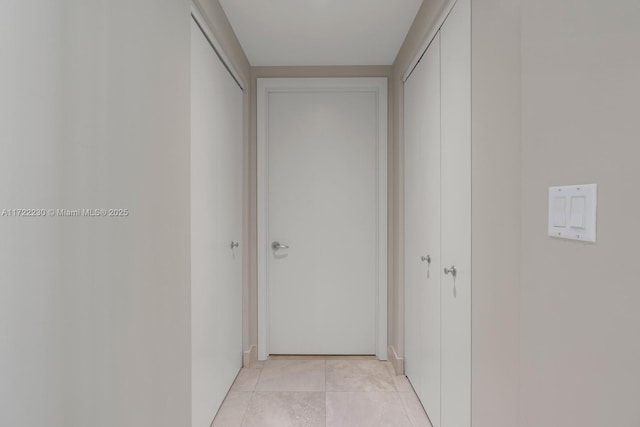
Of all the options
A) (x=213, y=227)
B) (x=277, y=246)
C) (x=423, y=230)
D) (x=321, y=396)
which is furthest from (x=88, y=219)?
Result: (x=277, y=246)

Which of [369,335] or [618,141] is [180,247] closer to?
[618,141]

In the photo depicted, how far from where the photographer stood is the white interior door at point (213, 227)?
1679 millimetres

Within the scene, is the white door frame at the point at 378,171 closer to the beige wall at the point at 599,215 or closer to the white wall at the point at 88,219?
the white wall at the point at 88,219

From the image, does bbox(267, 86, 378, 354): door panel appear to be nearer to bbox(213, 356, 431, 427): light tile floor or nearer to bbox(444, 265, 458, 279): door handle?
bbox(213, 356, 431, 427): light tile floor

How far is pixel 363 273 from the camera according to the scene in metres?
2.89

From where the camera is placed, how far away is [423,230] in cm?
206

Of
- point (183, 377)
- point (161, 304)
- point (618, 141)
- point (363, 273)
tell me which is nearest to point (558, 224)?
point (618, 141)

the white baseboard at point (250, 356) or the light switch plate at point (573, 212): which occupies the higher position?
the light switch plate at point (573, 212)

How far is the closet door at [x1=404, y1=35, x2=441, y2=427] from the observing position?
6.01 feet

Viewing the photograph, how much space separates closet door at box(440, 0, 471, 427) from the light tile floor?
47cm

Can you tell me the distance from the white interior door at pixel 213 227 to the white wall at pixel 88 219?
11.6 inches

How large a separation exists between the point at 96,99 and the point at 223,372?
1822 mm
